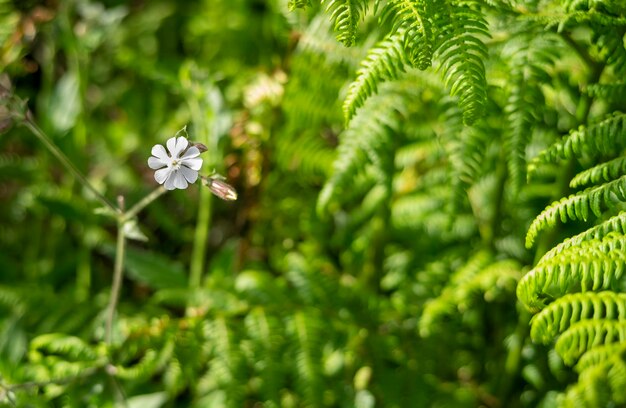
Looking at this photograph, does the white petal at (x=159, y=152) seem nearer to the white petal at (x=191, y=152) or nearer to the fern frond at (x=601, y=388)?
the white petal at (x=191, y=152)

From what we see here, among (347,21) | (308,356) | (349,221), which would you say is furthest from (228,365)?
(347,21)

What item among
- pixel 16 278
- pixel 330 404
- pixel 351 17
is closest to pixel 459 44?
pixel 351 17

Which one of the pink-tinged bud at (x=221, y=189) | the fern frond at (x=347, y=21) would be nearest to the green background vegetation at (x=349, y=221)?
the fern frond at (x=347, y=21)

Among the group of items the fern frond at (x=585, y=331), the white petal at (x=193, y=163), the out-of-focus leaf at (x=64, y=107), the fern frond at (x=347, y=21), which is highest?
the out-of-focus leaf at (x=64, y=107)

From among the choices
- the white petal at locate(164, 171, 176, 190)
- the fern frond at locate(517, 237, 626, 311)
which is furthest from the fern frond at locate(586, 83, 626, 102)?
the white petal at locate(164, 171, 176, 190)

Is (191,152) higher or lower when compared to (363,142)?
lower

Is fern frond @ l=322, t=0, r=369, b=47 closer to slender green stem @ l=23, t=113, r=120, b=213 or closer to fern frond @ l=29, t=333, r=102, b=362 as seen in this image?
slender green stem @ l=23, t=113, r=120, b=213

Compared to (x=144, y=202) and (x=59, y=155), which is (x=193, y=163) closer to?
(x=144, y=202)
